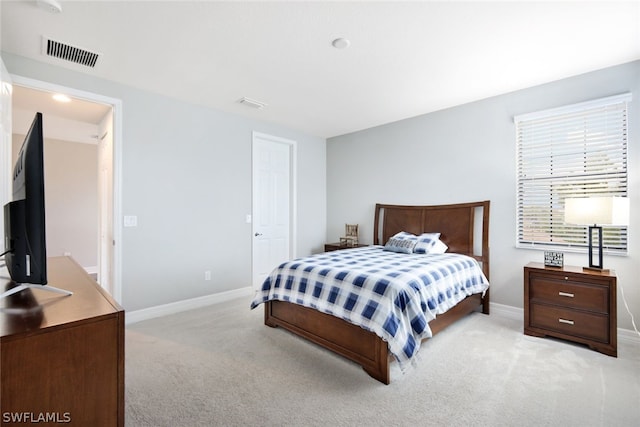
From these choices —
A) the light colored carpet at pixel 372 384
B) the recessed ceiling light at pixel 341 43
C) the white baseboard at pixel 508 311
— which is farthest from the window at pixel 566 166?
the recessed ceiling light at pixel 341 43

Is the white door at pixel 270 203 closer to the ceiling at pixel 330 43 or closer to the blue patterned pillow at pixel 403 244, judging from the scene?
the ceiling at pixel 330 43

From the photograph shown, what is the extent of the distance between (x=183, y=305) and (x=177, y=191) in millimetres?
1392

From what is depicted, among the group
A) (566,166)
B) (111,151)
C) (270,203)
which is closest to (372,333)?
(566,166)

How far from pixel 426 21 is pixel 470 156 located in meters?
2.06

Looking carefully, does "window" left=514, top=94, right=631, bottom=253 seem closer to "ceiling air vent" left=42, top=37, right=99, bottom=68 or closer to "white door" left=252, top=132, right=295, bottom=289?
"white door" left=252, top=132, right=295, bottom=289

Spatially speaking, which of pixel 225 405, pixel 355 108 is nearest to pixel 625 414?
pixel 225 405

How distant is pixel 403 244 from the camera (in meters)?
3.70

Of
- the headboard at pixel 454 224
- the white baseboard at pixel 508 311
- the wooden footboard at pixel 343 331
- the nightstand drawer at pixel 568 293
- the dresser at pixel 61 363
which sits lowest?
the white baseboard at pixel 508 311

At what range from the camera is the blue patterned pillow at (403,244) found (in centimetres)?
364

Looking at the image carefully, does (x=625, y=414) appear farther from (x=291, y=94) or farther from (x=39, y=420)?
(x=291, y=94)

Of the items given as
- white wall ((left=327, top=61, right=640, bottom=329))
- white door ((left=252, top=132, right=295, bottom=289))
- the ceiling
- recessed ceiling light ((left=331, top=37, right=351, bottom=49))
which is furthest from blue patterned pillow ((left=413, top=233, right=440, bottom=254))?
recessed ceiling light ((left=331, top=37, right=351, bottom=49))

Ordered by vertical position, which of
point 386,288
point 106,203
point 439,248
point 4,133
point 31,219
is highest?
point 4,133

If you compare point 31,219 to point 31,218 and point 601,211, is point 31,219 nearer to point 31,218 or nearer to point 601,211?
point 31,218

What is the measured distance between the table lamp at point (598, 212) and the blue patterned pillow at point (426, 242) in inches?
51.2
